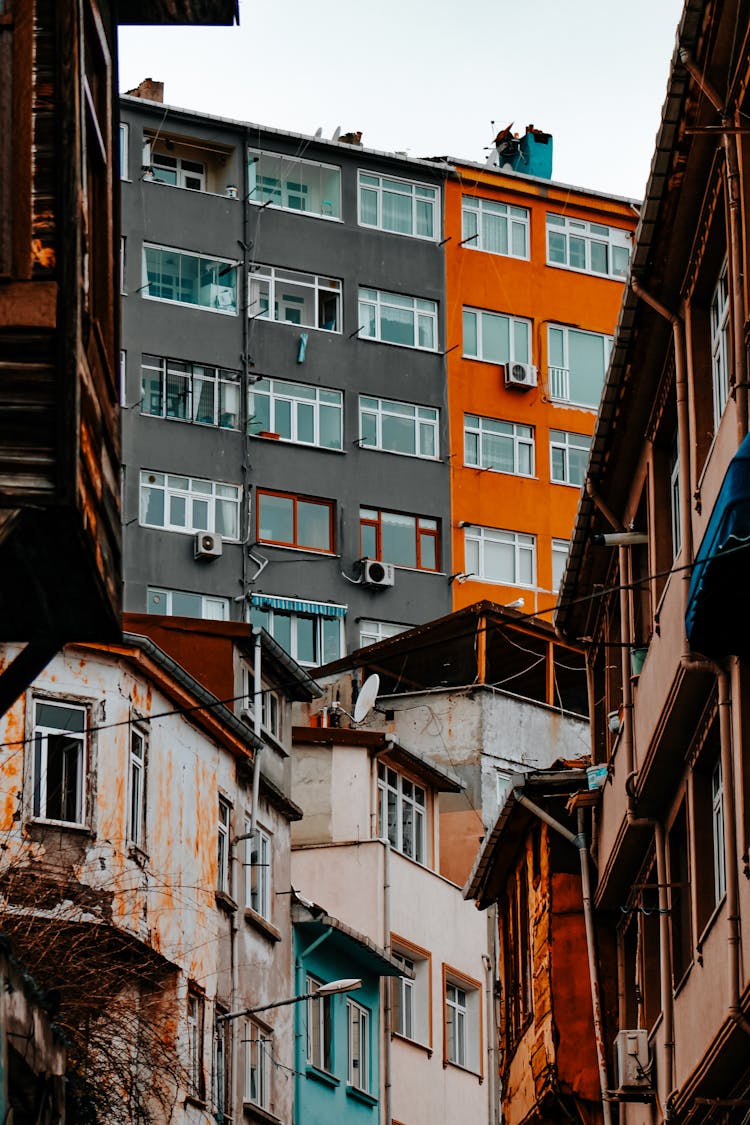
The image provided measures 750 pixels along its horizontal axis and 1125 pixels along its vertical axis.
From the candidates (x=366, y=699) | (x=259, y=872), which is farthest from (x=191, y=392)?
(x=259, y=872)

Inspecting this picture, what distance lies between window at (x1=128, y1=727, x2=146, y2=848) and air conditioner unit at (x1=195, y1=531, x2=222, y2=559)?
23024mm

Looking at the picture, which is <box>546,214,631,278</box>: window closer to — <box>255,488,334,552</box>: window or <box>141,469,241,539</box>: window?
<box>255,488,334,552</box>: window

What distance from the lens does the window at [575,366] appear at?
200 ft

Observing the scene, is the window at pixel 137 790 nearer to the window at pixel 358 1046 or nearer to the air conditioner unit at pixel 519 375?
the window at pixel 358 1046

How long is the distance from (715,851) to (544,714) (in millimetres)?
32213

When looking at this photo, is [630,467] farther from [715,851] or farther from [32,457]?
[32,457]

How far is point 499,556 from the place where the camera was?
58.5 m

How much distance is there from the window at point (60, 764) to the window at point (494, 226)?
109 ft

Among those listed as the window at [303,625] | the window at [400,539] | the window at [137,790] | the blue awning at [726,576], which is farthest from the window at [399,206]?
the blue awning at [726,576]

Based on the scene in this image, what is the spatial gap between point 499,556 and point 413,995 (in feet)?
59.4

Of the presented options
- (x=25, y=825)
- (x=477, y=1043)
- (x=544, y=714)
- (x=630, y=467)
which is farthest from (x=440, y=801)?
(x=630, y=467)

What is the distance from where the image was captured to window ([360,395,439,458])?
58.0 metres

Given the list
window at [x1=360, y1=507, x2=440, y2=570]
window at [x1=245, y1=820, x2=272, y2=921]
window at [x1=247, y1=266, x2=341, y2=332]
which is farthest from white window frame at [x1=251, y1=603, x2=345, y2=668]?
window at [x1=245, y1=820, x2=272, y2=921]

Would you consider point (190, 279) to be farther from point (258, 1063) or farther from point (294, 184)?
point (258, 1063)
